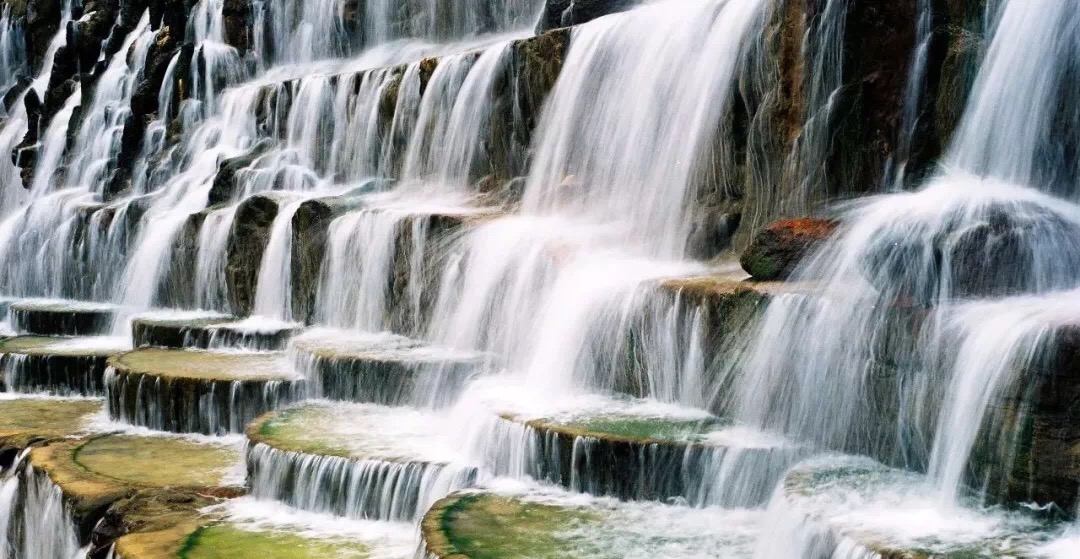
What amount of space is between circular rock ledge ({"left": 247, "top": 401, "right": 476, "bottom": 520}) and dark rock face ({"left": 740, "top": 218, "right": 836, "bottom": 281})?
2.65 m

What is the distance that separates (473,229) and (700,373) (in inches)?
178

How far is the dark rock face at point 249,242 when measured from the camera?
17438mm

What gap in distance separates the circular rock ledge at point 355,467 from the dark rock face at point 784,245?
2652mm

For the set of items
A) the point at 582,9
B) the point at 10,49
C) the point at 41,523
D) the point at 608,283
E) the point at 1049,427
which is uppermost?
the point at 10,49

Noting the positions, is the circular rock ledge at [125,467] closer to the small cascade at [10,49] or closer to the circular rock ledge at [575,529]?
the circular rock ledge at [575,529]

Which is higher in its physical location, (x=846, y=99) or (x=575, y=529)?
(x=846, y=99)

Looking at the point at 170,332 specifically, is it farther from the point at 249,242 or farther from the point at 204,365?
the point at 204,365

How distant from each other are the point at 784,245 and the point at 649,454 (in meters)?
1.98

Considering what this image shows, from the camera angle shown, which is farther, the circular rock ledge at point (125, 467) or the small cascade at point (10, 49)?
the small cascade at point (10, 49)

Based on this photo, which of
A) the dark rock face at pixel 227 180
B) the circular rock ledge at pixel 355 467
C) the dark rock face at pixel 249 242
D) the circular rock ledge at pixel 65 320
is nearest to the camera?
the circular rock ledge at pixel 355 467

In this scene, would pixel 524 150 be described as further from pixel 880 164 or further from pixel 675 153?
pixel 880 164

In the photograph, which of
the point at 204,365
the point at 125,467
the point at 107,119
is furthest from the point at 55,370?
the point at 107,119

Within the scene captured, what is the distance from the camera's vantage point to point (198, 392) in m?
13.3

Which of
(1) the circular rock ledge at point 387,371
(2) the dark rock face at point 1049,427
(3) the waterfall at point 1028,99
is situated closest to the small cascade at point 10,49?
(1) the circular rock ledge at point 387,371
